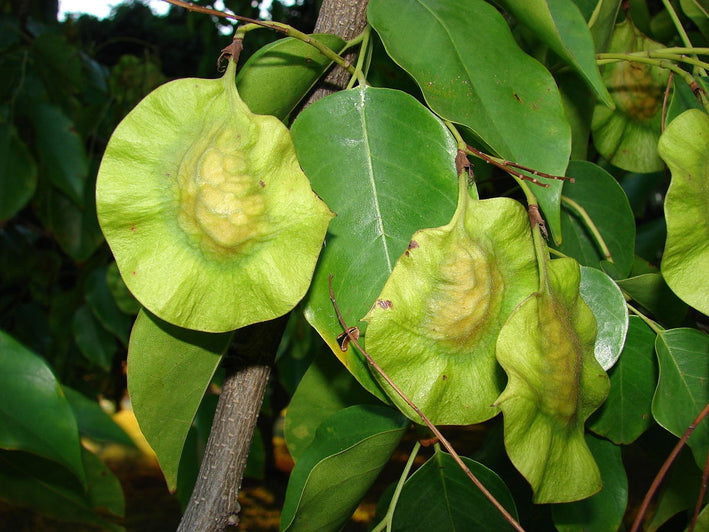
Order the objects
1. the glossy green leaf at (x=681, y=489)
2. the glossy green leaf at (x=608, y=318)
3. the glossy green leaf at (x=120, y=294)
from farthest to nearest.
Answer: the glossy green leaf at (x=120, y=294)
the glossy green leaf at (x=681, y=489)
the glossy green leaf at (x=608, y=318)

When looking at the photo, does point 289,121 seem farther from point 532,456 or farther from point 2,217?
point 2,217

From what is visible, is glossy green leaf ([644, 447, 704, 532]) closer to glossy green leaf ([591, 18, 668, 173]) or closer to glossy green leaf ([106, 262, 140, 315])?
glossy green leaf ([591, 18, 668, 173])

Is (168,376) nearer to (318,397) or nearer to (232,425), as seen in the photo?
(232,425)

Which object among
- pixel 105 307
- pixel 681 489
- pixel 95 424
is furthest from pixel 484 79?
pixel 105 307

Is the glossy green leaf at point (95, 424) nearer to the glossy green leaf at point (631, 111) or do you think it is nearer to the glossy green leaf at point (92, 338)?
the glossy green leaf at point (631, 111)

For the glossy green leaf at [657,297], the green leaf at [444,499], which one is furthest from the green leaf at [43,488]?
the glossy green leaf at [657,297]

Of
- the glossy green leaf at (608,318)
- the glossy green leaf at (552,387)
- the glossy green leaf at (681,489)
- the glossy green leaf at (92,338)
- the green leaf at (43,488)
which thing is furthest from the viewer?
the glossy green leaf at (92,338)
